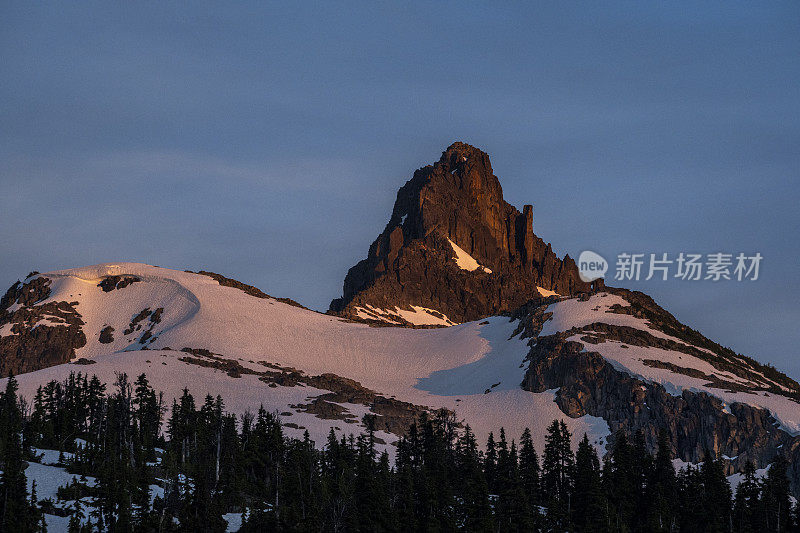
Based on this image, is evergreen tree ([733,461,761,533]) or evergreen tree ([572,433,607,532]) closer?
evergreen tree ([733,461,761,533])

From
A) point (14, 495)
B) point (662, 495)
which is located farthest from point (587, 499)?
point (14, 495)

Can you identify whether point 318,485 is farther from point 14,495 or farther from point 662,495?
point 662,495

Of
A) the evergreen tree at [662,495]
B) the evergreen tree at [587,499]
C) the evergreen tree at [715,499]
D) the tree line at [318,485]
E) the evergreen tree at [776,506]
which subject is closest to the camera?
the tree line at [318,485]

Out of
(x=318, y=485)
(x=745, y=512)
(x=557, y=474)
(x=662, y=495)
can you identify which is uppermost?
(x=557, y=474)

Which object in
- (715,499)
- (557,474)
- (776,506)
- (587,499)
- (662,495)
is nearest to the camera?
(776,506)

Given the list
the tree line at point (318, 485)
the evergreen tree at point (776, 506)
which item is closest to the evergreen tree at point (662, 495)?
the tree line at point (318, 485)

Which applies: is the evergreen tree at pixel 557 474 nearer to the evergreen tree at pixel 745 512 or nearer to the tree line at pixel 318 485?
the tree line at pixel 318 485

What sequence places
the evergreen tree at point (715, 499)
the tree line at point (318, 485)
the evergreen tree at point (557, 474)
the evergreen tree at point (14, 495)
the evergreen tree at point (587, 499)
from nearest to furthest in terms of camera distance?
1. the evergreen tree at point (14, 495)
2. the tree line at point (318, 485)
3. the evergreen tree at point (715, 499)
4. the evergreen tree at point (587, 499)
5. the evergreen tree at point (557, 474)

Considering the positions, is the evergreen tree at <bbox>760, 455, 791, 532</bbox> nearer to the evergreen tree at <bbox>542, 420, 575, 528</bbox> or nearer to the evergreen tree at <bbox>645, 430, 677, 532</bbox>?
the evergreen tree at <bbox>645, 430, 677, 532</bbox>

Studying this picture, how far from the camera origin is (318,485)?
124 meters

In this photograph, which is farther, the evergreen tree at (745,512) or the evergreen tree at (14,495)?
the evergreen tree at (745,512)

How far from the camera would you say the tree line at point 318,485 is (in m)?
102

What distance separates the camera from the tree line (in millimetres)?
101750

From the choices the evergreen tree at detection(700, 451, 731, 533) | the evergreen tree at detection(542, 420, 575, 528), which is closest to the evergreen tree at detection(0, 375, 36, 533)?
the evergreen tree at detection(542, 420, 575, 528)
